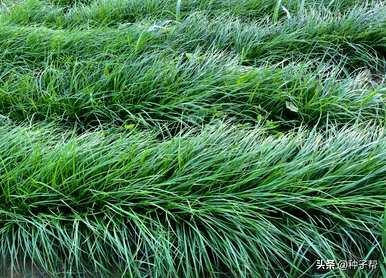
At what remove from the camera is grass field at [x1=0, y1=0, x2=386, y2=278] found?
6.56 feet

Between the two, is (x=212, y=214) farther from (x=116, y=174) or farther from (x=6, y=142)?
(x=6, y=142)

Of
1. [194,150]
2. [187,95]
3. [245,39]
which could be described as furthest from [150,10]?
[194,150]

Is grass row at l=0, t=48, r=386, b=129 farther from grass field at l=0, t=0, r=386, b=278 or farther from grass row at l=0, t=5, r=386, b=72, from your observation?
grass row at l=0, t=5, r=386, b=72

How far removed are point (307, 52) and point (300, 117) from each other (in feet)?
2.51

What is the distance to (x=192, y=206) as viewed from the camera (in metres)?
2.07

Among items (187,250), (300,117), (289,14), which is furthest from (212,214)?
(289,14)

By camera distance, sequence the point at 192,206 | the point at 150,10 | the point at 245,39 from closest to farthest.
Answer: the point at 192,206 → the point at 245,39 → the point at 150,10

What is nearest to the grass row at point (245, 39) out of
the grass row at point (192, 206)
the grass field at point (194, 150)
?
the grass field at point (194, 150)

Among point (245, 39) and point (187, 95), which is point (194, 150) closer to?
point (187, 95)

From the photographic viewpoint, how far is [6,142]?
2.36 meters

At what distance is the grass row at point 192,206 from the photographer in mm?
1984

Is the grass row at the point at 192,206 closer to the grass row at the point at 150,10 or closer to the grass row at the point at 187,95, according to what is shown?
the grass row at the point at 187,95

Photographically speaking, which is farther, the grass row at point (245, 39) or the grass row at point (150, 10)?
the grass row at point (150, 10)

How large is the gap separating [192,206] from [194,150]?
11.7 inches
